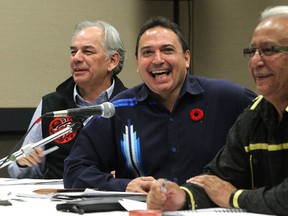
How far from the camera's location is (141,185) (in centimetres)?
250

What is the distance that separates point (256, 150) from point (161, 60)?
0.82 m

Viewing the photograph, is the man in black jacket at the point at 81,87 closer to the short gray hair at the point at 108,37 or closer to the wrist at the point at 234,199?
the short gray hair at the point at 108,37

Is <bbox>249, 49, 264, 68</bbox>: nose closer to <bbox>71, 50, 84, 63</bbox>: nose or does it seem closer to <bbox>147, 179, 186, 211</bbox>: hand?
<bbox>147, 179, 186, 211</bbox>: hand

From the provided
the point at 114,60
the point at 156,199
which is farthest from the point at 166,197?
the point at 114,60

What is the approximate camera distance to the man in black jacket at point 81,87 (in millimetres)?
3648

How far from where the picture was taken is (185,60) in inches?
121

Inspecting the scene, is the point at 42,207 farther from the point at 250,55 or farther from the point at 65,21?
the point at 65,21

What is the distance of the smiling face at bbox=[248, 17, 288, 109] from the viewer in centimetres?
222

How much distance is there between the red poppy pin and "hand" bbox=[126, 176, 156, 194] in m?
0.49

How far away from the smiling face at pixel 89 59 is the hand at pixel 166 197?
1.81 meters

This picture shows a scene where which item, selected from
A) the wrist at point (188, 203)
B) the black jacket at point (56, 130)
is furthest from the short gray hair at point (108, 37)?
the wrist at point (188, 203)

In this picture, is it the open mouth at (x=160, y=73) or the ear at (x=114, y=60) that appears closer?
the open mouth at (x=160, y=73)

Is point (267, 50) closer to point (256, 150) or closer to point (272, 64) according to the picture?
point (272, 64)

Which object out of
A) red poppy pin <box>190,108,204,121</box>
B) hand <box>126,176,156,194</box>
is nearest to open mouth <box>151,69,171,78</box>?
red poppy pin <box>190,108,204,121</box>
